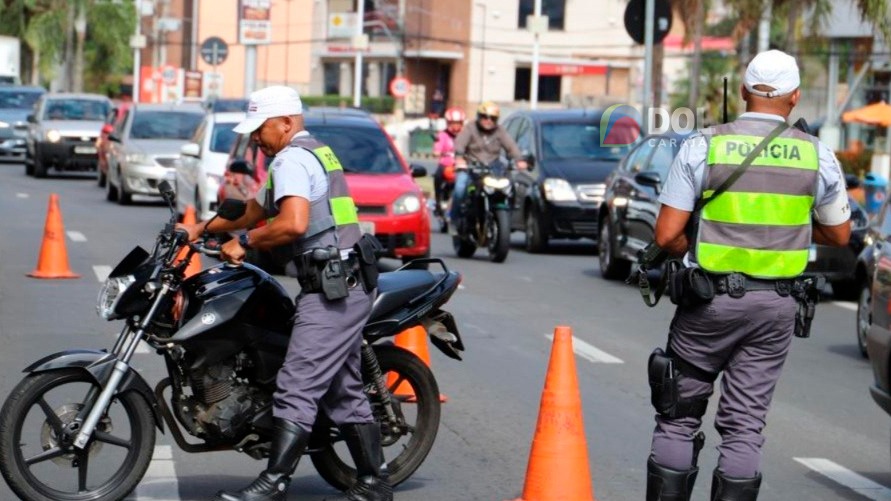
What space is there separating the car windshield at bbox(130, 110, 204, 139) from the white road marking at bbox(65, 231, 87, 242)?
7.81 metres

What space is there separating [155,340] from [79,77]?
69.1 metres

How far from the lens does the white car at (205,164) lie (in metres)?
21.1

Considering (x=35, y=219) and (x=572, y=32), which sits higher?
(x=572, y=32)

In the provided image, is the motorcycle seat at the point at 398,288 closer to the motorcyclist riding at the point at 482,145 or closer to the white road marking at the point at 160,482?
the white road marking at the point at 160,482

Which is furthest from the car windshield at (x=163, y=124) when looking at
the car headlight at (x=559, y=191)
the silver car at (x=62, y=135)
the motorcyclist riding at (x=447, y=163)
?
the car headlight at (x=559, y=191)

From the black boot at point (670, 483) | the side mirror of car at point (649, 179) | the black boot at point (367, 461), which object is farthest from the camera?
the side mirror of car at point (649, 179)

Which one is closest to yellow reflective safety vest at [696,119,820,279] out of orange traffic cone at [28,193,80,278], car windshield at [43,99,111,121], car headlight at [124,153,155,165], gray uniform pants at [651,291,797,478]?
gray uniform pants at [651,291,797,478]

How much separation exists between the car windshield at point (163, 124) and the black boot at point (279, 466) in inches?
904

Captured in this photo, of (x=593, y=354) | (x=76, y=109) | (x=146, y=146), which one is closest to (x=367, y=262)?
(x=593, y=354)

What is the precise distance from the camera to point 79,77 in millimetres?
73938

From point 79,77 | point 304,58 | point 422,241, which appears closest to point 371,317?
point 422,241

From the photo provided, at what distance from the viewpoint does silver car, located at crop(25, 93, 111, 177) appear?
113ft

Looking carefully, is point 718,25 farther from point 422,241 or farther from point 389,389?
point 389,389

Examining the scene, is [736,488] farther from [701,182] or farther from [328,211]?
[328,211]
